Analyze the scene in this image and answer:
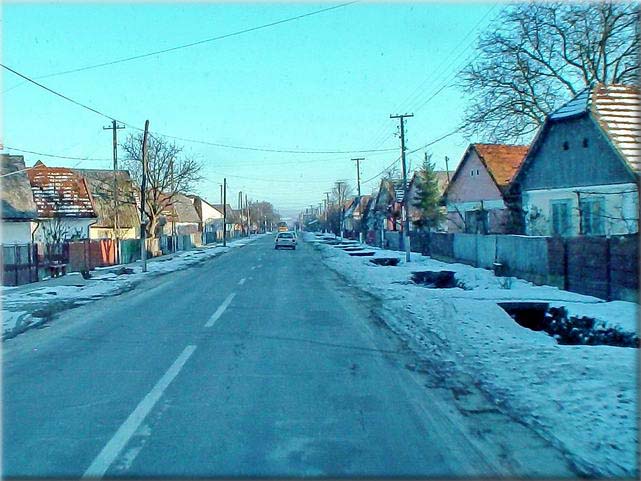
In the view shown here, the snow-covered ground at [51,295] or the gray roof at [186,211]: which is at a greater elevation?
the gray roof at [186,211]

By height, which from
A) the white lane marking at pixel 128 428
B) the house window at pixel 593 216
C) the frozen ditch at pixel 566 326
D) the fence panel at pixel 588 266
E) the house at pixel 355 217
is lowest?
the frozen ditch at pixel 566 326

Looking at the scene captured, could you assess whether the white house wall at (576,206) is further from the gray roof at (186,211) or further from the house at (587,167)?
the gray roof at (186,211)

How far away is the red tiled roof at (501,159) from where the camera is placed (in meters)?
36.8

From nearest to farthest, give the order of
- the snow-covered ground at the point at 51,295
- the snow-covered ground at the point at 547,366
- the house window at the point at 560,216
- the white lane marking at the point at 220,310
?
the snow-covered ground at the point at 547,366 → the white lane marking at the point at 220,310 → the snow-covered ground at the point at 51,295 → the house window at the point at 560,216

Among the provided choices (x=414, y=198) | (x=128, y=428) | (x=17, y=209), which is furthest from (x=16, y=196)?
(x=128, y=428)

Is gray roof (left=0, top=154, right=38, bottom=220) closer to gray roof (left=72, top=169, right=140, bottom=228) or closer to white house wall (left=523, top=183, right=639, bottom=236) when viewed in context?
gray roof (left=72, top=169, right=140, bottom=228)

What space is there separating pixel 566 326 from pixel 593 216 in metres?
12.3

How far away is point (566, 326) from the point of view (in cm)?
1429

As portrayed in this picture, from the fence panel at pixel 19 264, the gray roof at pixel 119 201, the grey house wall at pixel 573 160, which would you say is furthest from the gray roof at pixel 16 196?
the grey house wall at pixel 573 160

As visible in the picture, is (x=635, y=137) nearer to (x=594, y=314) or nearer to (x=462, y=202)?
(x=594, y=314)

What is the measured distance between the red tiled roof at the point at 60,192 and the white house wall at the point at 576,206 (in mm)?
30292

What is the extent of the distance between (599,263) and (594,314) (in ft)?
10.4

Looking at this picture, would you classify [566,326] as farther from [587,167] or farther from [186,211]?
[186,211]

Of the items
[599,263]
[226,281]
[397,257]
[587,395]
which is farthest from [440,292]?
[397,257]
